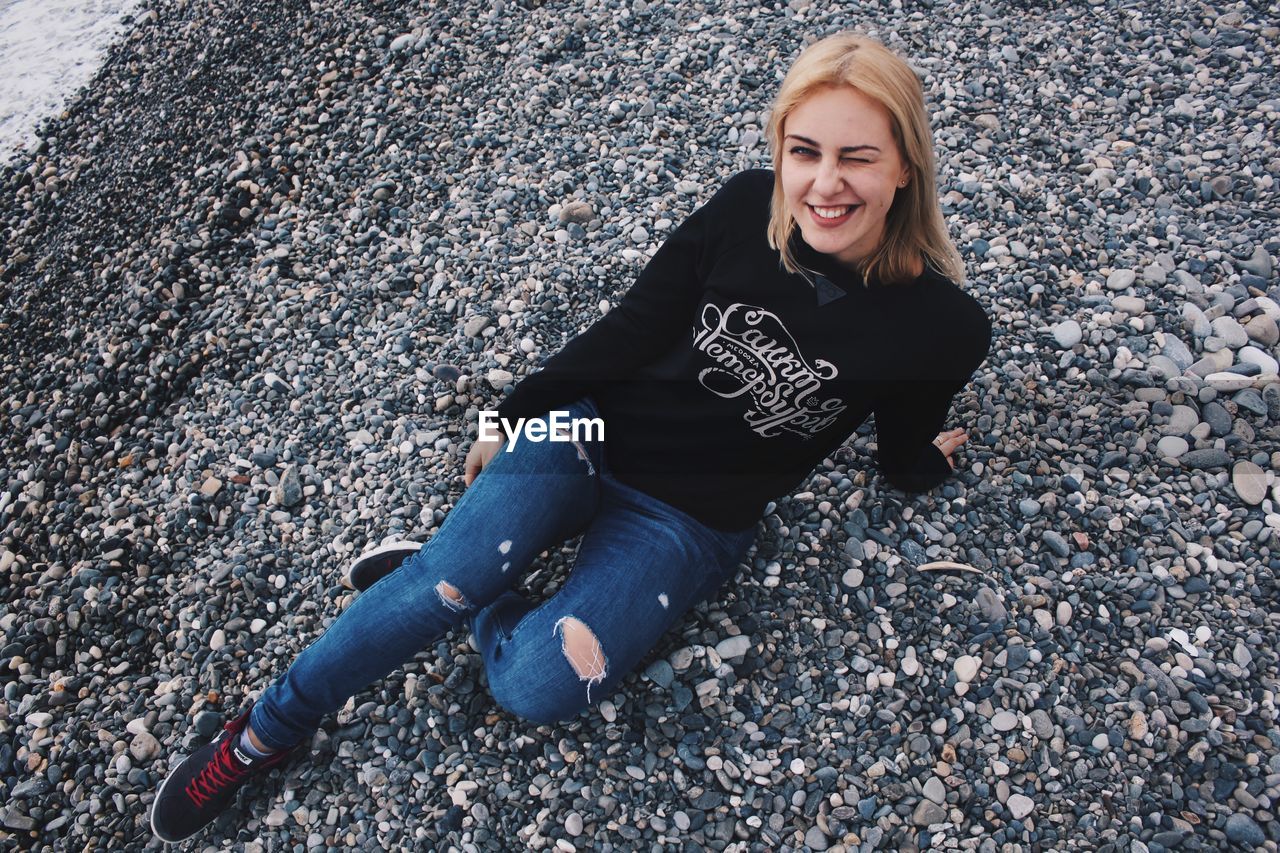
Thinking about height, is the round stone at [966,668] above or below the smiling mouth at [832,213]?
below

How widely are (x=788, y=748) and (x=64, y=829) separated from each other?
301cm

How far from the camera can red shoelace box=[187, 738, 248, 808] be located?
337 centimetres

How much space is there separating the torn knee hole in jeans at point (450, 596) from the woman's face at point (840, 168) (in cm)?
181

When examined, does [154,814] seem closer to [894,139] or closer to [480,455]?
[480,455]

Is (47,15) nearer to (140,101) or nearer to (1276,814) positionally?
(140,101)

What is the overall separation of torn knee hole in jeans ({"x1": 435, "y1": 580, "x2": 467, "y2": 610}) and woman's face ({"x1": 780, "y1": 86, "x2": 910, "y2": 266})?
181cm

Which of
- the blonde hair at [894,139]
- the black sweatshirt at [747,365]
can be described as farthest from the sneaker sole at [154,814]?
the blonde hair at [894,139]

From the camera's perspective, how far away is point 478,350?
4.70m

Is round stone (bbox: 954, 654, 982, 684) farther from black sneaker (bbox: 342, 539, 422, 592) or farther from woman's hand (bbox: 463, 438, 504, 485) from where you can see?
black sneaker (bbox: 342, 539, 422, 592)

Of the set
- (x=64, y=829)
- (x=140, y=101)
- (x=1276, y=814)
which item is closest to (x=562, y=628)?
(x=64, y=829)

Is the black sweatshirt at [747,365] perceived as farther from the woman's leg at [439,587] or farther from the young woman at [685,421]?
the woman's leg at [439,587]

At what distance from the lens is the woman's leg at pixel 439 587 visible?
3.23 metres

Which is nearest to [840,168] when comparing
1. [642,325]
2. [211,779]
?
[642,325]

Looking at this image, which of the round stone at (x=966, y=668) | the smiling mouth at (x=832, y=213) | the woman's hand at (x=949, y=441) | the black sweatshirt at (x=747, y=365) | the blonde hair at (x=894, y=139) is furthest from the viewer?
the woman's hand at (x=949, y=441)
